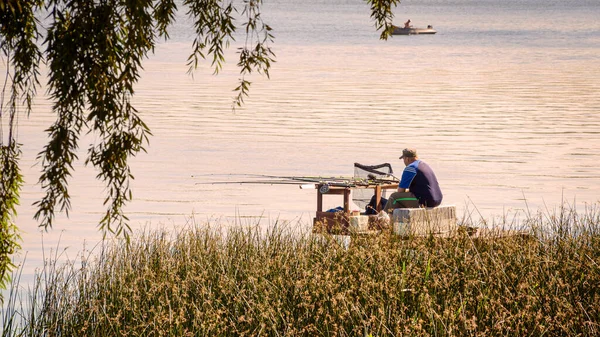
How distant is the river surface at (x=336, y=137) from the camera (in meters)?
20.5

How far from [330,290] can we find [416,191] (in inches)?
177

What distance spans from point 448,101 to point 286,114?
12.0m

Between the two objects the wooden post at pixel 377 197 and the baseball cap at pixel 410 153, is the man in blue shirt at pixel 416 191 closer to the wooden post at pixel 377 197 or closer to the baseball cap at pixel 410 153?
the baseball cap at pixel 410 153

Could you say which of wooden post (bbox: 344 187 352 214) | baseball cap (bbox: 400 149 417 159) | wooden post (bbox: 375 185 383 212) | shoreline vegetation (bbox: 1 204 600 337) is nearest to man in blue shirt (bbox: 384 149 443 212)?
baseball cap (bbox: 400 149 417 159)

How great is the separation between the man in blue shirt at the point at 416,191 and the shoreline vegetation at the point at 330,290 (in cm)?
191

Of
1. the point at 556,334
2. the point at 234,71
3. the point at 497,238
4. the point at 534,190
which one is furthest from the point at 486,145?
the point at 234,71

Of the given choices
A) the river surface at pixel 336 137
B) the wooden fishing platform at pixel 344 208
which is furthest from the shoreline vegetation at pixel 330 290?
the wooden fishing platform at pixel 344 208

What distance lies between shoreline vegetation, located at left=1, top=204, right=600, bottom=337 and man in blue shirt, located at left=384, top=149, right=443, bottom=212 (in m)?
1.91

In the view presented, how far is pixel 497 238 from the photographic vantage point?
1051cm

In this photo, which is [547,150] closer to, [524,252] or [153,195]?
[153,195]

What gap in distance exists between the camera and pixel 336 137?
1344 inches

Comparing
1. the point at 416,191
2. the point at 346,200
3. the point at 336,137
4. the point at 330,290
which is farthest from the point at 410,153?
the point at 336,137

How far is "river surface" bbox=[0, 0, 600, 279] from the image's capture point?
20469 mm

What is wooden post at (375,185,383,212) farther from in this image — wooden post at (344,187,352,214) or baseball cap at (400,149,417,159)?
baseball cap at (400,149,417,159)
